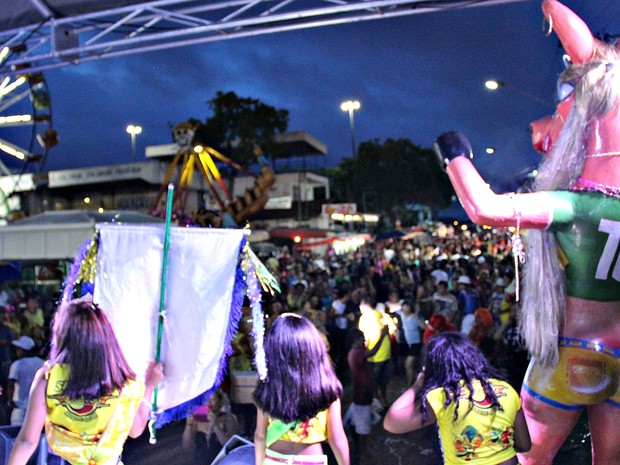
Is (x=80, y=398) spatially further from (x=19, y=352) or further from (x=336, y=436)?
(x=19, y=352)

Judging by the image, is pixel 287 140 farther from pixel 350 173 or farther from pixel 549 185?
pixel 549 185

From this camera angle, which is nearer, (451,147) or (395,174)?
Answer: (451,147)

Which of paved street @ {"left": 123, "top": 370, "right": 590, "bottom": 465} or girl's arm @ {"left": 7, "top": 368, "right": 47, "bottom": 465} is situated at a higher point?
girl's arm @ {"left": 7, "top": 368, "right": 47, "bottom": 465}

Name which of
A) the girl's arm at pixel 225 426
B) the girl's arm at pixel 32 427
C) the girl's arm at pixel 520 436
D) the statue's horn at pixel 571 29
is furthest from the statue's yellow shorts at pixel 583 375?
the girl's arm at pixel 225 426

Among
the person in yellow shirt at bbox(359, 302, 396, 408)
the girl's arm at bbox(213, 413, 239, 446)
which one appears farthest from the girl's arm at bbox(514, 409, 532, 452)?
the person in yellow shirt at bbox(359, 302, 396, 408)

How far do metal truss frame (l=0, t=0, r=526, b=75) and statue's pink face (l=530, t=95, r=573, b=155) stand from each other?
298 centimetres

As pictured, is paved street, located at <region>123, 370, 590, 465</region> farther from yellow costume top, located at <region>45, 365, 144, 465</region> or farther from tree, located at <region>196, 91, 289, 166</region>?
tree, located at <region>196, 91, 289, 166</region>

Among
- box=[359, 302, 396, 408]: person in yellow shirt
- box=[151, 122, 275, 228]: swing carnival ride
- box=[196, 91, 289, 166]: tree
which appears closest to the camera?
box=[359, 302, 396, 408]: person in yellow shirt

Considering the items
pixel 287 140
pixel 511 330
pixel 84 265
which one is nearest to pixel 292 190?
pixel 287 140

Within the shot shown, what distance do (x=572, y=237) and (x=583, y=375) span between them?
56 centimetres

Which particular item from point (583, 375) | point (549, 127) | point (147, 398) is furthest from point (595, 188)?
point (147, 398)

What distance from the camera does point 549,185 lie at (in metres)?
2.38

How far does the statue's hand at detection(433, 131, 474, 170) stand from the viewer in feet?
7.41

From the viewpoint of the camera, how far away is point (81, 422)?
90.0 inches
